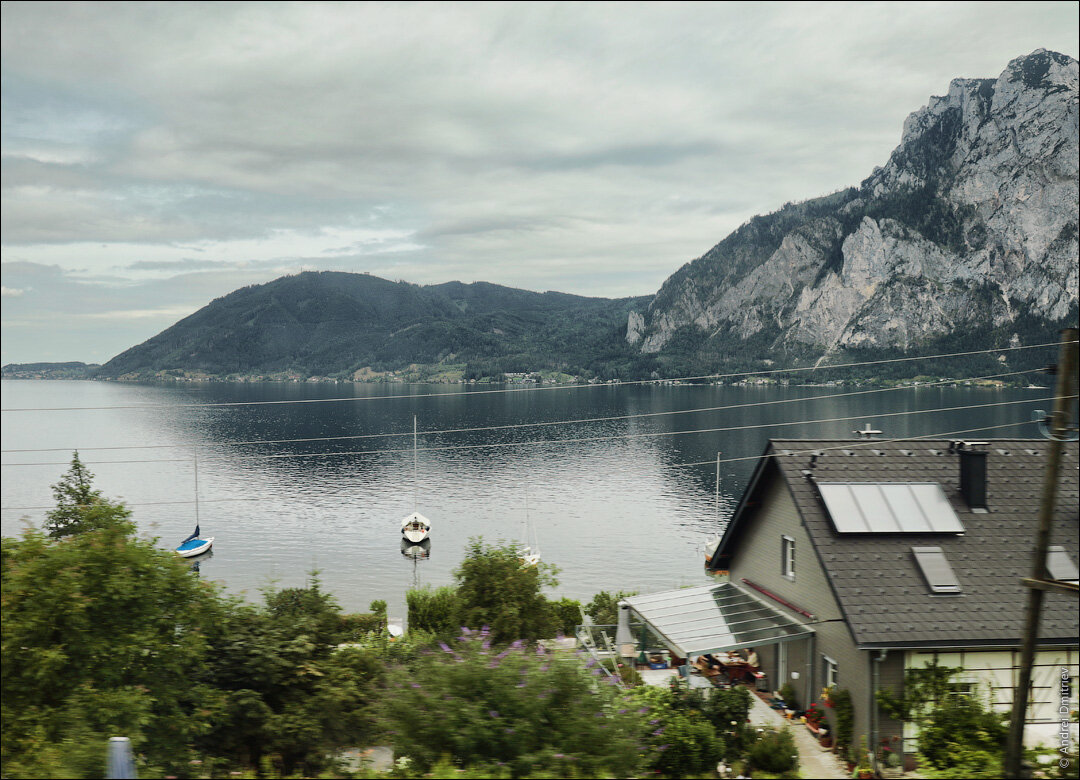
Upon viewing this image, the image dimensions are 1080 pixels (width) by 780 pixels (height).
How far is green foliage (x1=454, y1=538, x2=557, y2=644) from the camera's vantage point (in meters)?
17.0

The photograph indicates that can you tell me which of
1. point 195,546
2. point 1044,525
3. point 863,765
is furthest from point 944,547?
point 195,546

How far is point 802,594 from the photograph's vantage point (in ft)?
55.2

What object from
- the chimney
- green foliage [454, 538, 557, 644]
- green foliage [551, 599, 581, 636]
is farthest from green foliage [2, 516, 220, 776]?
green foliage [551, 599, 581, 636]

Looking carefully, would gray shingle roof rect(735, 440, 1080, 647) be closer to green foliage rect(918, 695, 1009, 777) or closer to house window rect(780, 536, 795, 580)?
green foliage rect(918, 695, 1009, 777)

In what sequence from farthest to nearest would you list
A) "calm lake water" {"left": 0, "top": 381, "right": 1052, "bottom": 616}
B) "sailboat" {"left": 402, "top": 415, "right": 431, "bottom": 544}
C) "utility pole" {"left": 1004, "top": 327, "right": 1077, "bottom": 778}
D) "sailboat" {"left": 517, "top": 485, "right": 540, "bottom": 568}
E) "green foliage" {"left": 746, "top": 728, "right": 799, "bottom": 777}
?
"sailboat" {"left": 402, "top": 415, "right": 431, "bottom": 544}
"calm lake water" {"left": 0, "top": 381, "right": 1052, "bottom": 616}
"sailboat" {"left": 517, "top": 485, "right": 540, "bottom": 568}
"green foliage" {"left": 746, "top": 728, "right": 799, "bottom": 777}
"utility pole" {"left": 1004, "top": 327, "right": 1077, "bottom": 778}

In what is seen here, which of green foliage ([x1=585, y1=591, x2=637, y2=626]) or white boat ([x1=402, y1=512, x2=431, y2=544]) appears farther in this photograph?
white boat ([x1=402, y1=512, x2=431, y2=544])

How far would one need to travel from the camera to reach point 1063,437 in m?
7.80

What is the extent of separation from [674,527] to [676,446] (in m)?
42.4

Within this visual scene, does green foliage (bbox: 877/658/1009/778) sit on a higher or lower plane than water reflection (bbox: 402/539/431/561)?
higher

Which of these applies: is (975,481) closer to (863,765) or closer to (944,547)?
(944,547)

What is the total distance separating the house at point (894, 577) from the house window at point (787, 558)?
0.16 ft

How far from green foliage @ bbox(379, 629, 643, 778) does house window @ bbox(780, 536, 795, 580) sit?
1081 cm

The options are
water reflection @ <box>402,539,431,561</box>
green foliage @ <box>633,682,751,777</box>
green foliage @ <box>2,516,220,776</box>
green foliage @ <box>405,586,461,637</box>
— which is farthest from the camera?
water reflection @ <box>402,539,431,561</box>

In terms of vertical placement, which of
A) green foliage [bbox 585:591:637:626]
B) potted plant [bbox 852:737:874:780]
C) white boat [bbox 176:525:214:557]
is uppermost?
potted plant [bbox 852:737:874:780]
